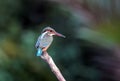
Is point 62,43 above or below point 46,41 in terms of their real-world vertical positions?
above

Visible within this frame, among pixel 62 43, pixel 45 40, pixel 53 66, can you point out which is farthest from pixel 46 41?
pixel 62 43

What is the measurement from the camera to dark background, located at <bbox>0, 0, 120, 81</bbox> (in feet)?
16.7

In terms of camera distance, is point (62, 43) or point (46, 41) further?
point (62, 43)

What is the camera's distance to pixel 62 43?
5914 millimetres

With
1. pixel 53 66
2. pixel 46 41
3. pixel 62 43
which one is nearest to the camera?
pixel 53 66

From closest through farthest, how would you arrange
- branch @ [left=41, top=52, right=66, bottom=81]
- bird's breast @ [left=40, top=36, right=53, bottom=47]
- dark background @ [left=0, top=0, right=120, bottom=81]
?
branch @ [left=41, top=52, right=66, bottom=81] → bird's breast @ [left=40, top=36, right=53, bottom=47] → dark background @ [left=0, top=0, right=120, bottom=81]

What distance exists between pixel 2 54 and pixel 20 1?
117cm

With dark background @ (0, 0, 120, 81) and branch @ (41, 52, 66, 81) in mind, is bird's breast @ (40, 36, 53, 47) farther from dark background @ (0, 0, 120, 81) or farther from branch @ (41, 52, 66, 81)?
dark background @ (0, 0, 120, 81)

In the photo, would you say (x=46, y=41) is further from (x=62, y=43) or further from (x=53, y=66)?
(x=62, y=43)

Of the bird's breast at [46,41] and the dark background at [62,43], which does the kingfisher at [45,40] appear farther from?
the dark background at [62,43]

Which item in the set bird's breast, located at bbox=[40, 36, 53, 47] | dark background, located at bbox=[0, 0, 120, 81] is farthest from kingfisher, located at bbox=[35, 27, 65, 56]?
dark background, located at bbox=[0, 0, 120, 81]

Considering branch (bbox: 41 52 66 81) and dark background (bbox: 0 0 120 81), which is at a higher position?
dark background (bbox: 0 0 120 81)

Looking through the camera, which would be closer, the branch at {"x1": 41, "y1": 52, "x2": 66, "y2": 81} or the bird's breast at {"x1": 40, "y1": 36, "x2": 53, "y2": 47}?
the branch at {"x1": 41, "y1": 52, "x2": 66, "y2": 81}

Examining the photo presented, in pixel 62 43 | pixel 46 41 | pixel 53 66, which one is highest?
pixel 62 43
